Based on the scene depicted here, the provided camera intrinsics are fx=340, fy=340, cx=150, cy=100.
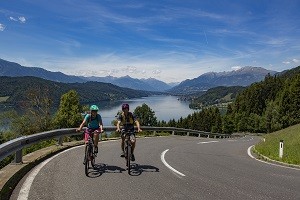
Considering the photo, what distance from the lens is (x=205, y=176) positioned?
9.16 m

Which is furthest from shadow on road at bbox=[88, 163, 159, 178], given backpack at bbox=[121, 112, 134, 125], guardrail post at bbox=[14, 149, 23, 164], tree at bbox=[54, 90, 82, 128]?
tree at bbox=[54, 90, 82, 128]

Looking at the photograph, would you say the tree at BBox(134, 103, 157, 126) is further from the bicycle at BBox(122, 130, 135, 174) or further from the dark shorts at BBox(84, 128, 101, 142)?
the dark shorts at BBox(84, 128, 101, 142)

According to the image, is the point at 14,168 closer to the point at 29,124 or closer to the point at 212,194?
the point at 212,194

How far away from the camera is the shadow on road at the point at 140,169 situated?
30.9ft

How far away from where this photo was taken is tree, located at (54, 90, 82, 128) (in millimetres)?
63672

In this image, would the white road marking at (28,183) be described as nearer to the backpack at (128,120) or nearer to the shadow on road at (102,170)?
the shadow on road at (102,170)

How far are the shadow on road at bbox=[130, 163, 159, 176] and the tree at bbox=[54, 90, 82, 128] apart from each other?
179ft

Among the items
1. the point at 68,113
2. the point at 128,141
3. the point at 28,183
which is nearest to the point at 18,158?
the point at 28,183

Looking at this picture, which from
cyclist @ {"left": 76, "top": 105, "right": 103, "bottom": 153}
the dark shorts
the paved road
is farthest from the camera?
cyclist @ {"left": 76, "top": 105, "right": 103, "bottom": 153}

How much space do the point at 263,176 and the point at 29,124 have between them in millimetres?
46376

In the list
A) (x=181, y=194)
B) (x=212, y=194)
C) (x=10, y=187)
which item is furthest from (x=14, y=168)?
(x=212, y=194)

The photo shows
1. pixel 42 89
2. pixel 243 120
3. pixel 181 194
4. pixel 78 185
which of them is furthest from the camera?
pixel 243 120

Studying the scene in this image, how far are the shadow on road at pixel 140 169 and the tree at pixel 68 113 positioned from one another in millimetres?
54541

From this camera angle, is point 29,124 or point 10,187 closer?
point 10,187
